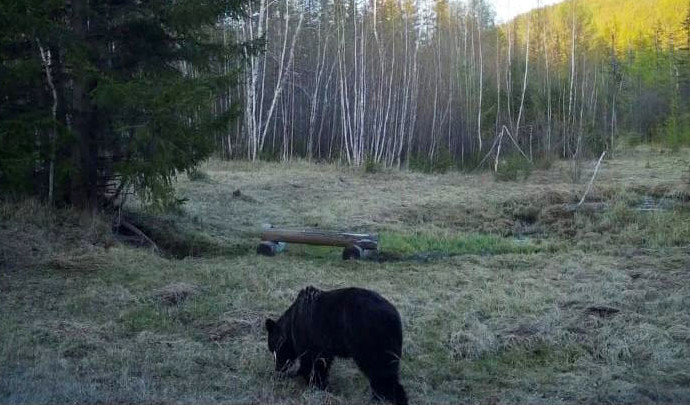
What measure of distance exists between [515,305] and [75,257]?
644 cm

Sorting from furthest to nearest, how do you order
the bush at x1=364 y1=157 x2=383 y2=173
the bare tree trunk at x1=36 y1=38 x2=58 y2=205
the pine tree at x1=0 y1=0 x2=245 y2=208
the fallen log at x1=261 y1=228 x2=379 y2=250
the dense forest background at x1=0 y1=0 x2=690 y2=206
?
1. the bush at x1=364 y1=157 x2=383 y2=173
2. the fallen log at x1=261 y1=228 x2=379 y2=250
3. the bare tree trunk at x1=36 y1=38 x2=58 y2=205
4. the dense forest background at x1=0 y1=0 x2=690 y2=206
5. the pine tree at x1=0 y1=0 x2=245 y2=208

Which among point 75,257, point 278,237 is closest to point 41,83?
point 75,257

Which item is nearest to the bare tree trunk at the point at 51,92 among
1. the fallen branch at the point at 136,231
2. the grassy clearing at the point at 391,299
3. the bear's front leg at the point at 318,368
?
the grassy clearing at the point at 391,299

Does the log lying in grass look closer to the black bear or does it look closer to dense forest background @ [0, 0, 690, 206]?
dense forest background @ [0, 0, 690, 206]

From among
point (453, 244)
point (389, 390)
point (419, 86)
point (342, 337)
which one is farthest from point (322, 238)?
point (419, 86)

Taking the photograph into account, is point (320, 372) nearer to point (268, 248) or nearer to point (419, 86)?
point (268, 248)

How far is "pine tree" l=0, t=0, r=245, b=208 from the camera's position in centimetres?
1012

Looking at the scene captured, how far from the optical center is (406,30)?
99.4ft

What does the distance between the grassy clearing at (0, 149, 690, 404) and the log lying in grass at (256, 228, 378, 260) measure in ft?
0.98

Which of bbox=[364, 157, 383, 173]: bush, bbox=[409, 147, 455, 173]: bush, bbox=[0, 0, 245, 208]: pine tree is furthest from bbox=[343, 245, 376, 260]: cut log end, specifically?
bbox=[409, 147, 455, 173]: bush

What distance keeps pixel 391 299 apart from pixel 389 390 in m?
3.44

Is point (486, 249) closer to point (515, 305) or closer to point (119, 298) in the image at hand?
point (515, 305)

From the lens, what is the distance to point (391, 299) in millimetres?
8508

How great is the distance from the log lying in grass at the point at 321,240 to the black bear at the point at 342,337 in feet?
16.6
